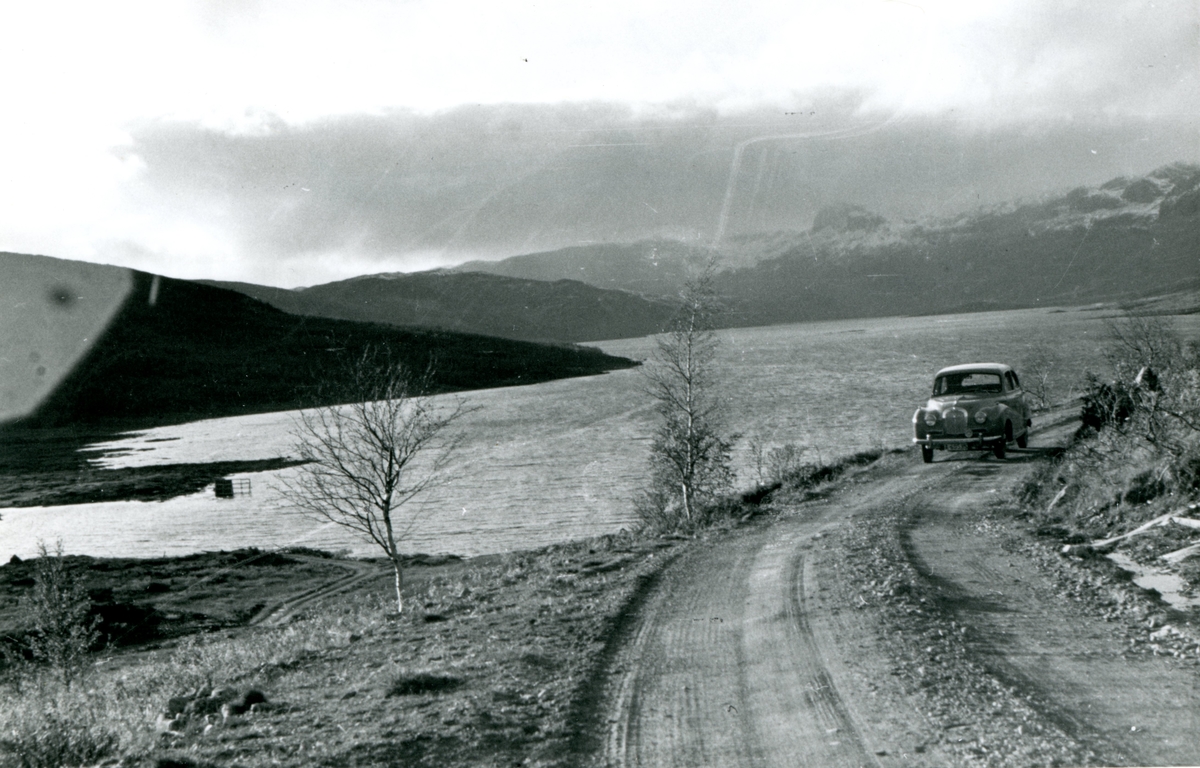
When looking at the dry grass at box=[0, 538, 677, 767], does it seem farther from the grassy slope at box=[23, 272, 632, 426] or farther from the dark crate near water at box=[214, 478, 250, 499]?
the grassy slope at box=[23, 272, 632, 426]

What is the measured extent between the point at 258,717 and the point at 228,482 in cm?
6548

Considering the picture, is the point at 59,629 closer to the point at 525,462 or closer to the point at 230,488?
the point at 525,462

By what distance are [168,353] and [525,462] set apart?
117 meters

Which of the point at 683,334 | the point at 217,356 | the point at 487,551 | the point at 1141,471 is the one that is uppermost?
the point at 217,356

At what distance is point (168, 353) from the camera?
15912 cm

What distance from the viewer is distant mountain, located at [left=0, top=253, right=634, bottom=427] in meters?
135

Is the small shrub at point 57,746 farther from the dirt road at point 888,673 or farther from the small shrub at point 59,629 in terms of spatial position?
the small shrub at point 59,629

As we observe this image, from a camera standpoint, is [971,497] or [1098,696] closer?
[1098,696]

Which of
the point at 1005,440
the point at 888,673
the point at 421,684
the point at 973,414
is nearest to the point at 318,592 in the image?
the point at 973,414

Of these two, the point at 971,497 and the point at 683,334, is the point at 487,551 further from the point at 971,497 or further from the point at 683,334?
the point at 971,497

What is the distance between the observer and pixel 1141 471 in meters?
13.4

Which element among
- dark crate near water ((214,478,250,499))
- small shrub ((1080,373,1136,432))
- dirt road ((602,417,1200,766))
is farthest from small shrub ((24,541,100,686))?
dark crate near water ((214,478,250,499))

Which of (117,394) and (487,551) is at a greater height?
(117,394)

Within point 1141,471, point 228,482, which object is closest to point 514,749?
point 1141,471
